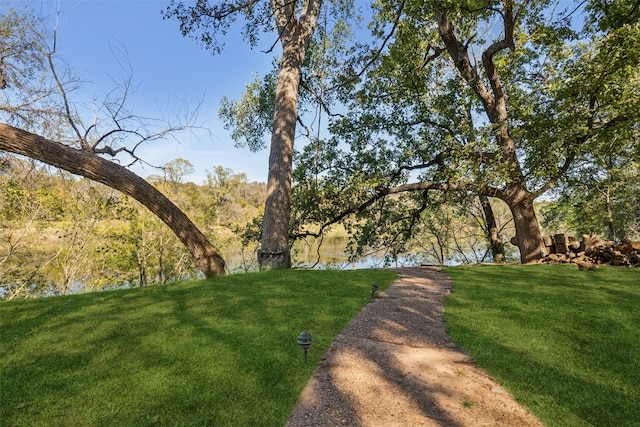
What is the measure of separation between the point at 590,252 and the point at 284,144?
1065 cm

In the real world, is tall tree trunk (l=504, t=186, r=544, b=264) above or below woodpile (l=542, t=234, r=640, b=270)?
above

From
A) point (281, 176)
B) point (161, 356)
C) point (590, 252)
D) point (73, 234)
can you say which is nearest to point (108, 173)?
point (161, 356)

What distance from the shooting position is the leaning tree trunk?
A: 18.7ft

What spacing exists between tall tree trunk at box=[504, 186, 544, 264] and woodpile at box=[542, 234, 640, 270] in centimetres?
42

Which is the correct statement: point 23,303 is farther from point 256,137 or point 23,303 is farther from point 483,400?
point 256,137

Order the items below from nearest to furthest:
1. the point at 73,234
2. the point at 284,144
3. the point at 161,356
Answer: the point at 161,356, the point at 284,144, the point at 73,234

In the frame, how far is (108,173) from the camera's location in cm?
639

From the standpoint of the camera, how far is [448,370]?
3793 mm

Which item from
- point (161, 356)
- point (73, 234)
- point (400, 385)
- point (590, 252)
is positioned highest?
point (73, 234)

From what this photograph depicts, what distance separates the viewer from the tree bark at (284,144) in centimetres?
1030

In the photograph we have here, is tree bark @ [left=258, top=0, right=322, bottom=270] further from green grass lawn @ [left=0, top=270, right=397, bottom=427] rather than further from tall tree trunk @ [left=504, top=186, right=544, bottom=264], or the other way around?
tall tree trunk @ [left=504, top=186, right=544, bottom=264]

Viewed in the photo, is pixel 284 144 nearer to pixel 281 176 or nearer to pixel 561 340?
pixel 281 176

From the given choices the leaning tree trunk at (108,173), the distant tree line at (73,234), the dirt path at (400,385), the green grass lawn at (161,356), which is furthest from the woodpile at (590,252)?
the distant tree line at (73,234)

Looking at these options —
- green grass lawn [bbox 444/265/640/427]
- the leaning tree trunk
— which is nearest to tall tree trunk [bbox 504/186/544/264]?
green grass lawn [bbox 444/265/640/427]
